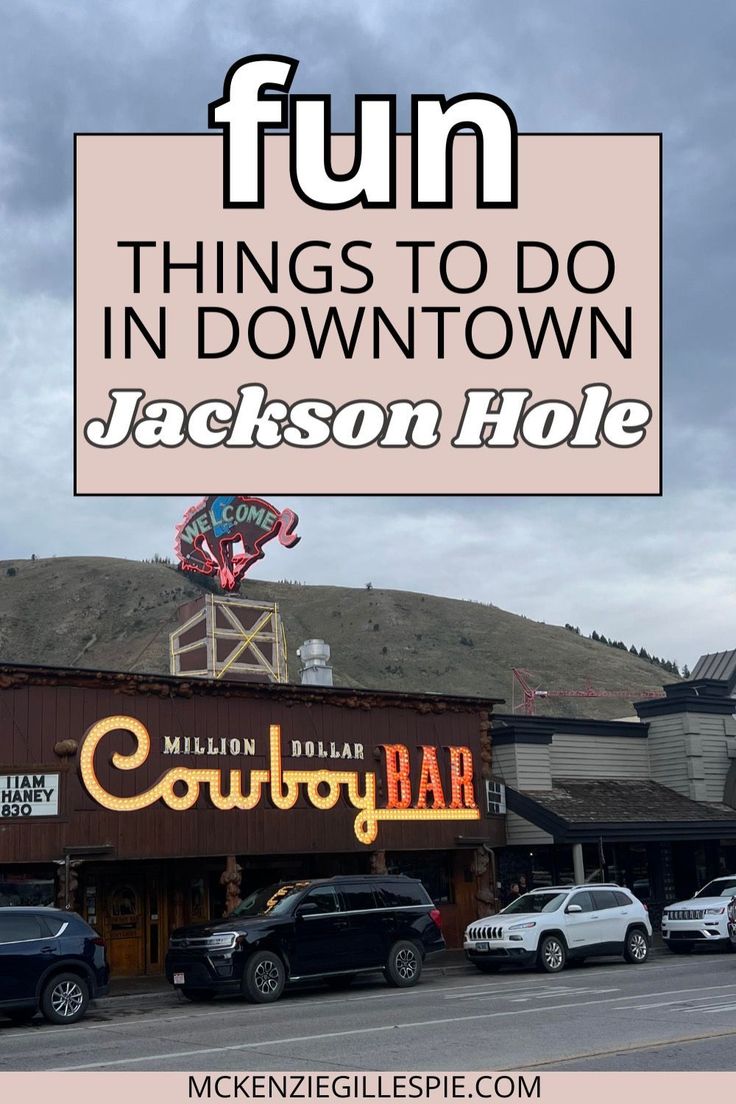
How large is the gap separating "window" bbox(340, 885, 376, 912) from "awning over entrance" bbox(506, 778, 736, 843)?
9.15 meters

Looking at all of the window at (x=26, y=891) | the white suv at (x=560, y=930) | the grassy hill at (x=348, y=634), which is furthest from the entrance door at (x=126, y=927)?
the grassy hill at (x=348, y=634)

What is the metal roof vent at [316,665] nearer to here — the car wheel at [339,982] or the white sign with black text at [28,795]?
the white sign with black text at [28,795]

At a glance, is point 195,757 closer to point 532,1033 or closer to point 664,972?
point 664,972

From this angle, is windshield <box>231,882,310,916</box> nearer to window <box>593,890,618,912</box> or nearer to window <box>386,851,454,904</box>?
window <box>593,890,618,912</box>

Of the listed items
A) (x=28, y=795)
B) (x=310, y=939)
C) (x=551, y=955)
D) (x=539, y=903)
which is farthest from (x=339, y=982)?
(x=28, y=795)

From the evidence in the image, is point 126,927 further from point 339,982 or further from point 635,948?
point 635,948

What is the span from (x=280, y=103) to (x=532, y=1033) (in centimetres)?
1148

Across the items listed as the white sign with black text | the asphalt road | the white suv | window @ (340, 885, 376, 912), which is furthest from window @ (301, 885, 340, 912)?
the white sign with black text

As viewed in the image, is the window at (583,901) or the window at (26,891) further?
the window at (583,901)

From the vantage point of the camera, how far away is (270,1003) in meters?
21.3

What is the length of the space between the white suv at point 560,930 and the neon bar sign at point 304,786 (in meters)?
4.83

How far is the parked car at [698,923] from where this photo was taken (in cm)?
2923

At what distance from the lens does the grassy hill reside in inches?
4375
